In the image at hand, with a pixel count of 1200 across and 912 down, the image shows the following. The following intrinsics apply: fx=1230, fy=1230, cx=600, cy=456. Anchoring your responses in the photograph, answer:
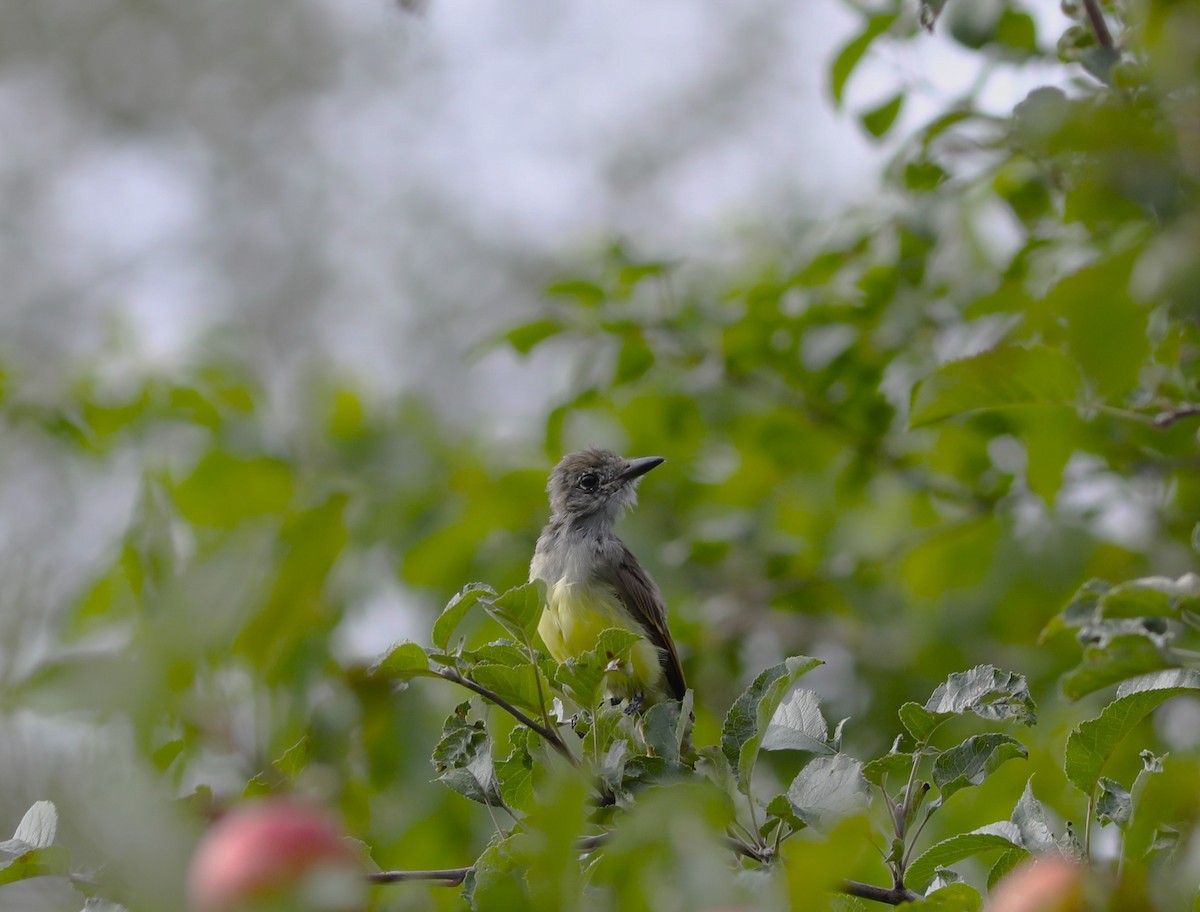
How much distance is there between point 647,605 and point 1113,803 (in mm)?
3125

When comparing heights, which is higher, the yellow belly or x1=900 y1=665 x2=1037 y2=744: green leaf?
the yellow belly

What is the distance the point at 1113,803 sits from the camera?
199 centimetres

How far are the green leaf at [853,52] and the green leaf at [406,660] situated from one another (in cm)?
237

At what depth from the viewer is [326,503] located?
1179mm

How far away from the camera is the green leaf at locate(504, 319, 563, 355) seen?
419cm

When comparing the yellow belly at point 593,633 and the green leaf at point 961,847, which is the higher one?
the yellow belly at point 593,633

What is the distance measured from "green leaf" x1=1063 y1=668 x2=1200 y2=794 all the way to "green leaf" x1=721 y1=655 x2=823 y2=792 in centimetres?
43

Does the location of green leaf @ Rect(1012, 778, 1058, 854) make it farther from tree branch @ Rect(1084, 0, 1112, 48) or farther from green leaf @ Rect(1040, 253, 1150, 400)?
tree branch @ Rect(1084, 0, 1112, 48)

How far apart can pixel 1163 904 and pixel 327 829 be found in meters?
0.95

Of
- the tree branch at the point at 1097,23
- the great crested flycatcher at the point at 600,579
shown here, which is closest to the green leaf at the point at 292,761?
the tree branch at the point at 1097,23

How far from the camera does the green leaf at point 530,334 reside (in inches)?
165

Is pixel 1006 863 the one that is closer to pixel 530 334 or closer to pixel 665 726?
pixel 665 726

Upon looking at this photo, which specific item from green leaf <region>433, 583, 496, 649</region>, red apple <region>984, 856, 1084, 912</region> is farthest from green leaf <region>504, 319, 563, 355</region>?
red apple <region>984, 856, 1084, 912</region>

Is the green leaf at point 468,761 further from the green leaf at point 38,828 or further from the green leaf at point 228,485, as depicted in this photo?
the green leaf at point 228,485
